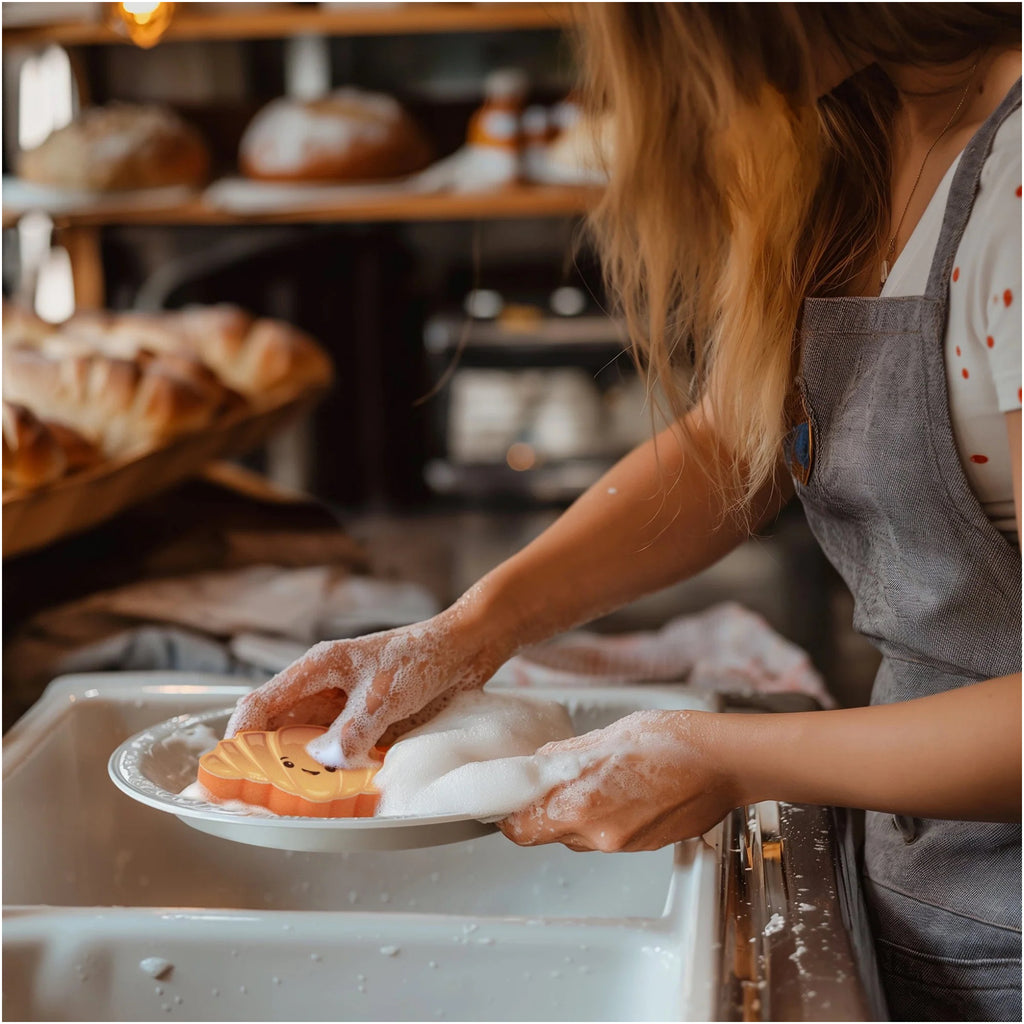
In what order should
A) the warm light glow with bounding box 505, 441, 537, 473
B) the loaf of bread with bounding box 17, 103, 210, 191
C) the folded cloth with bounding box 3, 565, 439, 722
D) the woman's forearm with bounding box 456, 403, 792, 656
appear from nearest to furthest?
the woman's forearm with bounding box 456, 403, 792, 656
the folded cloth with bounding box 3, 565, 439, 722
the loaf of bread with bounding box 17, 103, 210, 191
the warm light glow with bounding box 505, 441, 537, 473

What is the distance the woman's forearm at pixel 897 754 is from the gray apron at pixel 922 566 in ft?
0.05

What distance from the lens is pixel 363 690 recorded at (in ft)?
2.43

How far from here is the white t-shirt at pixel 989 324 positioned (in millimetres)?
554

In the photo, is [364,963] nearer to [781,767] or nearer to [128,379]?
[781,767]

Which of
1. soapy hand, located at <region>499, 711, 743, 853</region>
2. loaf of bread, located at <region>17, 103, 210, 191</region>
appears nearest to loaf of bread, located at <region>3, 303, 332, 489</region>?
loaf of bread, located at <region>17, 103, 210, 191</region>

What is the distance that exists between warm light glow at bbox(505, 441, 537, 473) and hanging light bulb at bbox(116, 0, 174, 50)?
4.87 ft

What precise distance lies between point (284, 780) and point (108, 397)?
3.11 ft

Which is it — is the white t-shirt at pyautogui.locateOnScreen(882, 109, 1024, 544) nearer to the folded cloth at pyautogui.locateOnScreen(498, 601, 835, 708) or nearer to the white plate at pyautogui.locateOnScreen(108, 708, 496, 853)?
the white plate at pyautogui.locateOnScreen(108, 708, 496, 853)

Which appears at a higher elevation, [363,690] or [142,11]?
[142,11]

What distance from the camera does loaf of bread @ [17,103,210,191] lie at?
79.5 inches

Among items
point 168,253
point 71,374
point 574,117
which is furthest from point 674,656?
point 168,253

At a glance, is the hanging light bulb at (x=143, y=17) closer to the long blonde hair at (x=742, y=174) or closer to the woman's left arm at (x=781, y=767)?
the long blonde hair at (x=742, y=174)

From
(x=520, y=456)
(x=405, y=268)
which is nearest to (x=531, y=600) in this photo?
(x=520, y=456)

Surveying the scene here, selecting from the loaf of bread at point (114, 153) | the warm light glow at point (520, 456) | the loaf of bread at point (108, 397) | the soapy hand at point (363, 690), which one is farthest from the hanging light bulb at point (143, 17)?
the warm light glow at point (520, 456)
